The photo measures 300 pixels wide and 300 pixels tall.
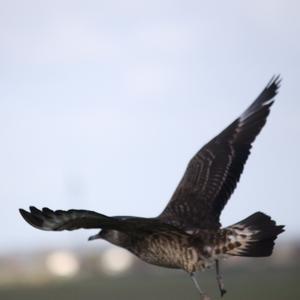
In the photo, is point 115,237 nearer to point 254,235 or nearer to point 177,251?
point 177,251

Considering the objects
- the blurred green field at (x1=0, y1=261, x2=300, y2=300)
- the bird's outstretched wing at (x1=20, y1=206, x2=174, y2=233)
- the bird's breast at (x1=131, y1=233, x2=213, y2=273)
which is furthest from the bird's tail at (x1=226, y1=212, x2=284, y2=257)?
the blurred green field at (x1=0, y1=261, x2=300, y2=300)

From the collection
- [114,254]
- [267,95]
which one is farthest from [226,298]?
[114,254]

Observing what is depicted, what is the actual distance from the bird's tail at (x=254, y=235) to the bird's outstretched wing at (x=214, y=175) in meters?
0.42

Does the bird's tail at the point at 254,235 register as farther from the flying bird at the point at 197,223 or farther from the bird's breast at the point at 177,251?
the bird's breast at the point at 177,251

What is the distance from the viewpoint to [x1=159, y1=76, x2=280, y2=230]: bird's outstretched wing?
40.0ft

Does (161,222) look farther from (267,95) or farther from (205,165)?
(267,95)

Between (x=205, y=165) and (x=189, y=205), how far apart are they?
0.64 m

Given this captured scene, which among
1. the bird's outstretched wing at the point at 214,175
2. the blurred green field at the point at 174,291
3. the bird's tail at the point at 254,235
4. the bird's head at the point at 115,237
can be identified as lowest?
the bird's tail at the point at 254,235

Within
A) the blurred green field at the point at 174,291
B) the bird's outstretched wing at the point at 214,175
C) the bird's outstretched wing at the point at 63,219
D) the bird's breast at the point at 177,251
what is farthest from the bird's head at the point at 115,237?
the blurred green field at the point at 174,291

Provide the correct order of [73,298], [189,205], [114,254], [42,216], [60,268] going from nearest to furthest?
[42,216], [189,205], [73,298], [60,268], [114,254]

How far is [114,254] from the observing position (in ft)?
242

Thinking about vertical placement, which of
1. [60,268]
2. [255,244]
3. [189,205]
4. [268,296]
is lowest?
[255,244]

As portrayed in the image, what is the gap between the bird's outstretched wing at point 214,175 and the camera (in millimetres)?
12188

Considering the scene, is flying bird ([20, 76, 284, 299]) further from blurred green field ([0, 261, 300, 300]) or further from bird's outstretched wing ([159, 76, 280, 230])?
blurred green field ([0, 261, 300, 300])
